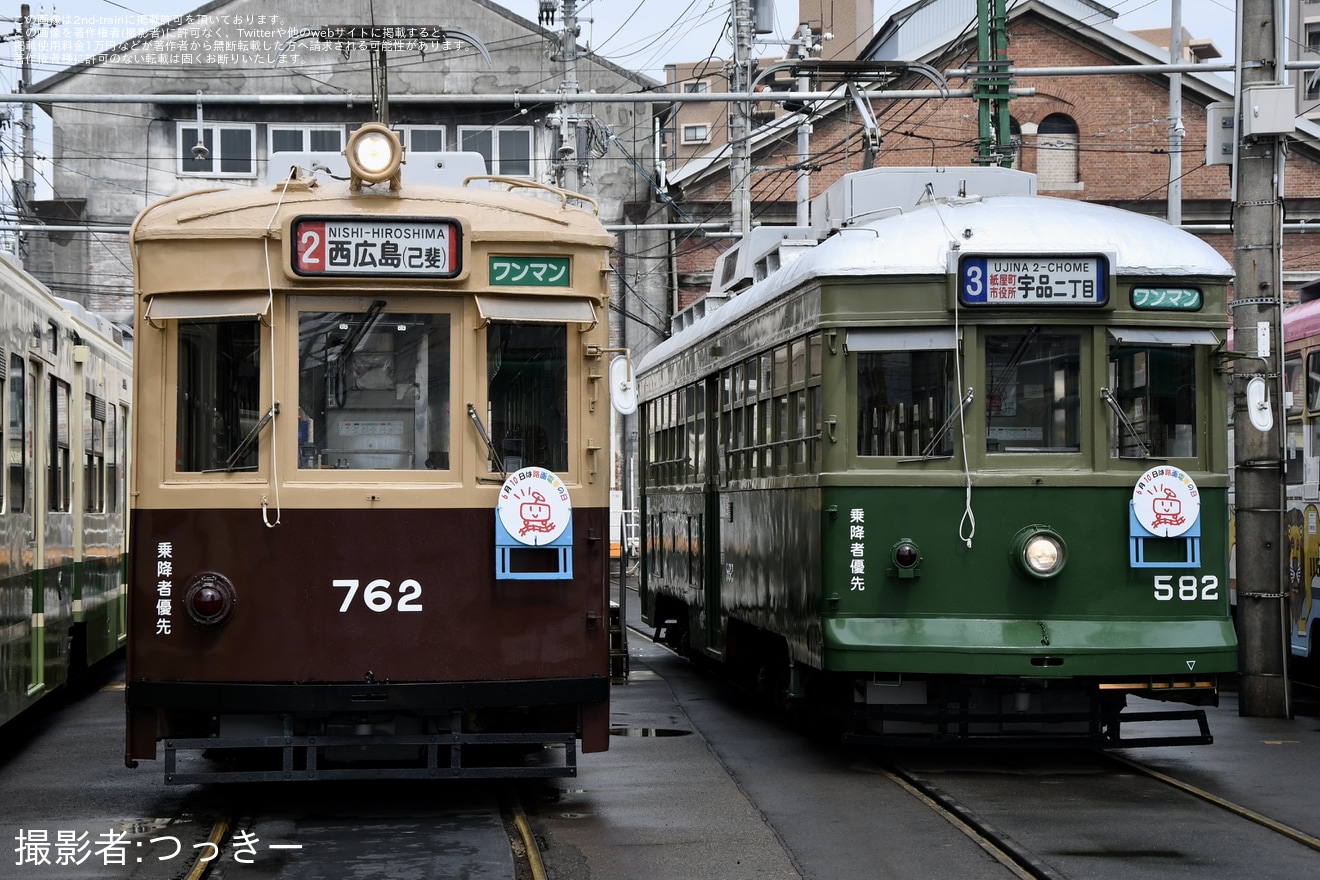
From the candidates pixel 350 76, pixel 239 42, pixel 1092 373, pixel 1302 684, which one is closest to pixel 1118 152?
pixel 350 76

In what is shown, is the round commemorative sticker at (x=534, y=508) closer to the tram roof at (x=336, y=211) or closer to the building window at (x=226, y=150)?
the tram roof at (x=336, y=211)

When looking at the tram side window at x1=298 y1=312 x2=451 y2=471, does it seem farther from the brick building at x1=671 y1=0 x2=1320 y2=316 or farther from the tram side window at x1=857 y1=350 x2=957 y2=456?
the brick building at x1=671 y1=0 x2=1320 y2=316

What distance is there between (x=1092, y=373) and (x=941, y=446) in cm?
91

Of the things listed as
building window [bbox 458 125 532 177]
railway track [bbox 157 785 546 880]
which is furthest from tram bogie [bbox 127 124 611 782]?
building window [bbox 458 125 532 177]

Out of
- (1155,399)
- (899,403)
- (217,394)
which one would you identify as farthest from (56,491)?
(1155,399)

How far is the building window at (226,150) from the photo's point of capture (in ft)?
132

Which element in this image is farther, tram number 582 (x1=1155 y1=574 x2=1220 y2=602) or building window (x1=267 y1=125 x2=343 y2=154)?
building window (x1=267 y1=125 x2=343 y2=154)

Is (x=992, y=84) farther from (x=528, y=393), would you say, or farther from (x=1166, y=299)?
(x=528, y=393)

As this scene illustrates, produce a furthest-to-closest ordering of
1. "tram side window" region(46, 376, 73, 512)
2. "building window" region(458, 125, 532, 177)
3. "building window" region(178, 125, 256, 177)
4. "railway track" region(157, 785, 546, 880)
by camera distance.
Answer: "building window" region(458, 125, 532, 177) < "building window" region(178, 125, 256, 177) < "tram side window" region(46, 376, 73, 512) < "railway track" region(157, 785, 546, 880)

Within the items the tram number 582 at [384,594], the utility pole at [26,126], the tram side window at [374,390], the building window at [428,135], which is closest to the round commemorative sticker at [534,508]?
the tram side window at [374,390]

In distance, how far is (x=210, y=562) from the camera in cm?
855

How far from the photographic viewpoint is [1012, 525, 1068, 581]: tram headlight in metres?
10.2

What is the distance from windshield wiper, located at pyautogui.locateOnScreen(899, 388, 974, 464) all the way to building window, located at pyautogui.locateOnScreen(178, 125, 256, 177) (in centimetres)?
3195

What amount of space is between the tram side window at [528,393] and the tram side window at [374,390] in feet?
0.76
